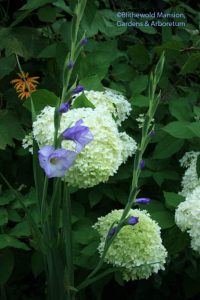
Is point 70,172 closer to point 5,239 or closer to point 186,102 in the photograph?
point 5,239

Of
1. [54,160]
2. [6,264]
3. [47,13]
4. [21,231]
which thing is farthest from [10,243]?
[47,13]

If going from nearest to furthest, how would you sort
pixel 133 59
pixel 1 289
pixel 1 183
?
pixel 1 289
pixel 1 183
pixel 133 59

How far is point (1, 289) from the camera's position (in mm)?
1873

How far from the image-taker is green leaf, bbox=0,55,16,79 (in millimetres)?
1987

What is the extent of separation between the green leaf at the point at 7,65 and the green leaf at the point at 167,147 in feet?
1.96

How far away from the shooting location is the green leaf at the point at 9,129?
1850 mm

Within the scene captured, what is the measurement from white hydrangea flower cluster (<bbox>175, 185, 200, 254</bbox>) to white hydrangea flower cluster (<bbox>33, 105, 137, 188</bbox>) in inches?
11.0

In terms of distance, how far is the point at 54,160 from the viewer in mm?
1230

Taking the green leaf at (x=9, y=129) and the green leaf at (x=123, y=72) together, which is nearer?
the green leaf at (x=9, y=129)

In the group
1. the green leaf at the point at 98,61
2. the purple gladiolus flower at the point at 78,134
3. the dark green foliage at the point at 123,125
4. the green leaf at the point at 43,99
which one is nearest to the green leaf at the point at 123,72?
the dark green foliage at the point at 123,125

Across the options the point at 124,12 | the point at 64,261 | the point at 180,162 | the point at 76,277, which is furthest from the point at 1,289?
the point at 124,12

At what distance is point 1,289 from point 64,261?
0.47 meters

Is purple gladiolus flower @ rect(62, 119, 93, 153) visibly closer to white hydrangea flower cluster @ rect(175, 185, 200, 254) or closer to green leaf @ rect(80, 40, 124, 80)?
white hydrangea flower cluster @ rect(175, 185, 200, 254)

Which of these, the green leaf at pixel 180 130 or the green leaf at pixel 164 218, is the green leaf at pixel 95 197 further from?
the green leaf at pixel 180 130
